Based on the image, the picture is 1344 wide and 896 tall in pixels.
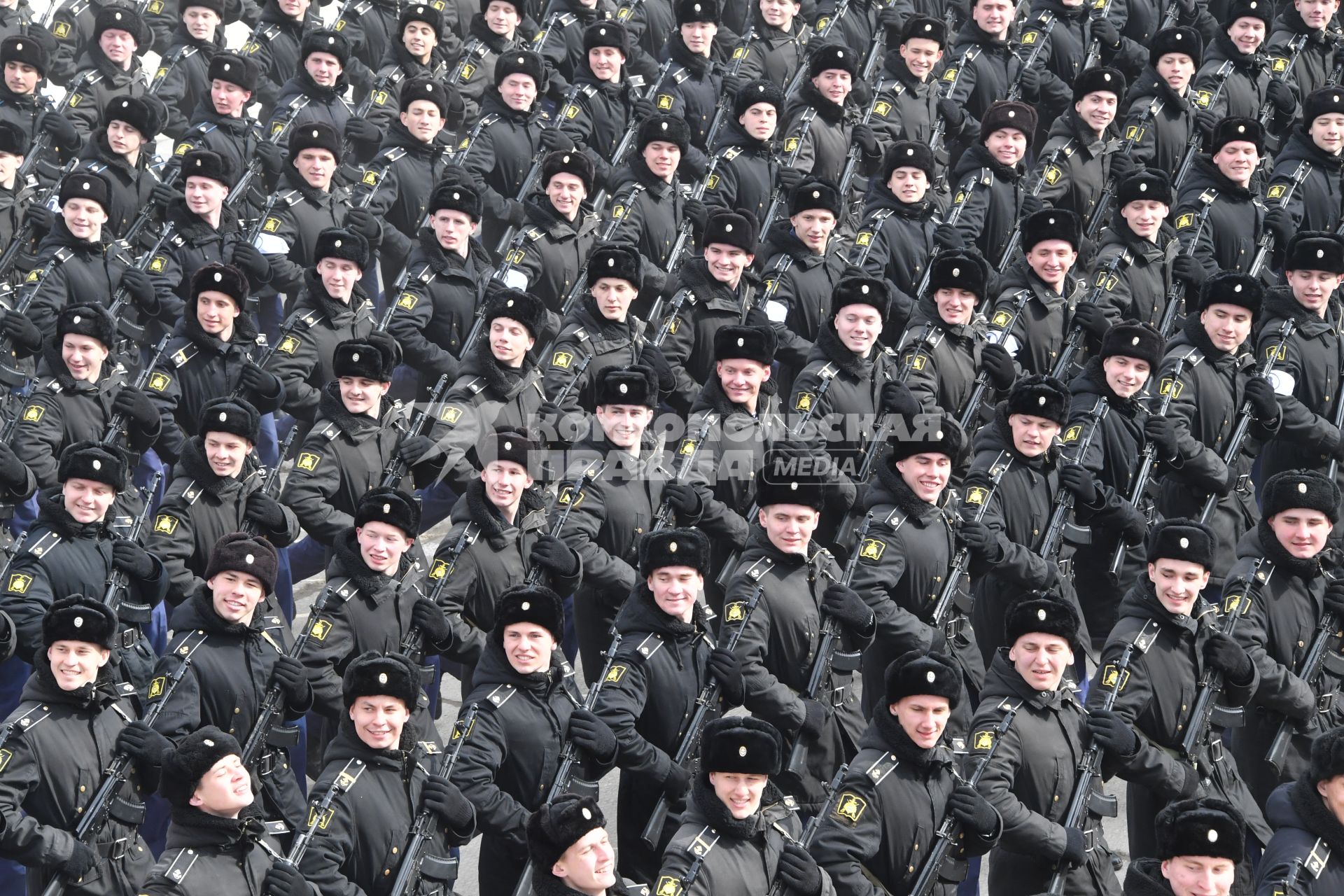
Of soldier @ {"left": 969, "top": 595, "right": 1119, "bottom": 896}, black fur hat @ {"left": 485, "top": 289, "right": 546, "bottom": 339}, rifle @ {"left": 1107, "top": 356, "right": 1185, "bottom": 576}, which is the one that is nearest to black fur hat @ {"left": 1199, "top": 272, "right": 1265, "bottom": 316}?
rifle @ {"left": 1107, "top": 356, "right": 1185, "bottom": 576}

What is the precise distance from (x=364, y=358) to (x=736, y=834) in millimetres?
4430

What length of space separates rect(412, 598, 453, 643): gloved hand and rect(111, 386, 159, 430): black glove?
8.96 ft

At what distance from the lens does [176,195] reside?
15.0 m

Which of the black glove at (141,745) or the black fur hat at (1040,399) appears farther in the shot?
the black fur hat at (1040,399)

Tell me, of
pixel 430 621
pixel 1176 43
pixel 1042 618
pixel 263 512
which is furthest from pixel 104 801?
pixel 1176 43

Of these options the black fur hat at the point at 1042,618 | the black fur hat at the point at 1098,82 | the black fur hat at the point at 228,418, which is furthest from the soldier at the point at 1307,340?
the black fur hat at the point at 228,418

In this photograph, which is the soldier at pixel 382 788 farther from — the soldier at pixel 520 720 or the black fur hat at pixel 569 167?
the black fur hat at pixel 569 167

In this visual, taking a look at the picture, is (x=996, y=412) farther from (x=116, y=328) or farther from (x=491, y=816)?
(x=116, y=328)

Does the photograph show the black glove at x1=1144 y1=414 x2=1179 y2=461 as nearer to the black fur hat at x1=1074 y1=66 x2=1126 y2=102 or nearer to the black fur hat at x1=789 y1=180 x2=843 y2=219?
the black fur hat at x1=789 y1=180 x2=843 y2=219

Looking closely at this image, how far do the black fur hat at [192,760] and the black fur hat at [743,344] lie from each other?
4.47 metres

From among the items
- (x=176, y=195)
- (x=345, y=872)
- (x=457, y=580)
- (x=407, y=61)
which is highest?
(x=407, y=61)

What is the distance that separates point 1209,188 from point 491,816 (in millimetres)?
8086

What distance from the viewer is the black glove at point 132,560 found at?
37.1 feet

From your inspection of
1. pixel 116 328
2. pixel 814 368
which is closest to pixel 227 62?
pixel 116 328
